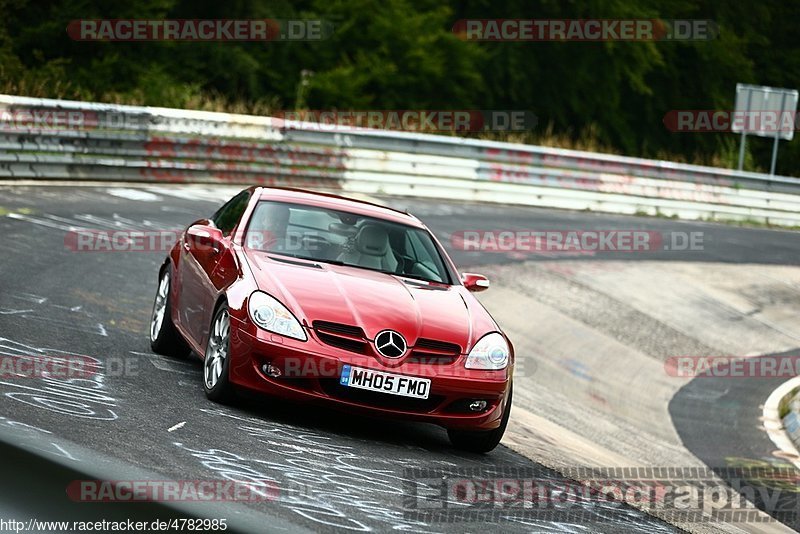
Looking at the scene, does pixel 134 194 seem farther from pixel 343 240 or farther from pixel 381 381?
pixel 381 381

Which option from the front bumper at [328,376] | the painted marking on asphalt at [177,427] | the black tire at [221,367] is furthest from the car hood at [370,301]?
the painted marking on asphalt at [177,427]

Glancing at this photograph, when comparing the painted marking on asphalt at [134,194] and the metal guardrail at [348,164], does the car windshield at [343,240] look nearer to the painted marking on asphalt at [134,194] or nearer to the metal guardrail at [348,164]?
the metal guardrail at [348,164]

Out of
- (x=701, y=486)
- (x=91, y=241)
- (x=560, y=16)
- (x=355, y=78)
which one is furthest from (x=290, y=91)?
(x=701, y=486)

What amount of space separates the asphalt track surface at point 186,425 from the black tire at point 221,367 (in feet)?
0.27

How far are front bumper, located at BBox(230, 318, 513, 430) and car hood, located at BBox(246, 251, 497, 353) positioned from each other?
171mm

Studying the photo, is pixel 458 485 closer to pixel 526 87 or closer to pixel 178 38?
pixel 178 38

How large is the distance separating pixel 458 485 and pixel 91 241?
9.14 metres

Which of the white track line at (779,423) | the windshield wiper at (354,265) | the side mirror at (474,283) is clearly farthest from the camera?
the white track line at (779,423)

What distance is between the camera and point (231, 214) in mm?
9688

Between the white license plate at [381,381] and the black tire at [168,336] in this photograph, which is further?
the black tire at [168,336]

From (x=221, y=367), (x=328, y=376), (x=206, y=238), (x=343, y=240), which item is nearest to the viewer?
(x=328, y=376)

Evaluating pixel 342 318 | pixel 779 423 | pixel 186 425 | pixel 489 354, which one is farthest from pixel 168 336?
pixel 779 423

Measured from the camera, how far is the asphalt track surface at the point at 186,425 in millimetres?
6105

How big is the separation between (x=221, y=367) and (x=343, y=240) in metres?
1.47
